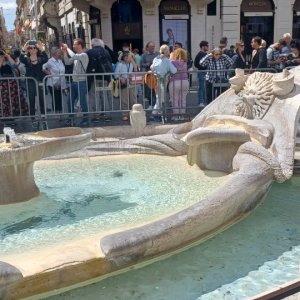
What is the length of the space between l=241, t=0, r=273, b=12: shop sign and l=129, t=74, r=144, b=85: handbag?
14.6 metres

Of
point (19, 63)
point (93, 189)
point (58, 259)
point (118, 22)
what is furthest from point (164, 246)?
point (118, 22)

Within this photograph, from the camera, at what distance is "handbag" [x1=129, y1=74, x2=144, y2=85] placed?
9.66 m

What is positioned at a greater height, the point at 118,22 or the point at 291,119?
the point at 118,22

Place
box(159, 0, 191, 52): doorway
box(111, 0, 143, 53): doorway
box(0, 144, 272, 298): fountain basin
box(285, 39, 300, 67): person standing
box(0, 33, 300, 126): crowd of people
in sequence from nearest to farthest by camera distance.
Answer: box(0, 144, 272, 298): fountain basin < box(0, 33, 300, 126): crowd of people < box(285, 39, 300, 67): person standing < box(159, 0, 191, 52): doorway < box(111, 0, 143, 53): doorway

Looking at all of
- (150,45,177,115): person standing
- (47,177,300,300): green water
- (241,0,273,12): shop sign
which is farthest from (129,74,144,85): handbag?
(241,0,273,12): shop sign

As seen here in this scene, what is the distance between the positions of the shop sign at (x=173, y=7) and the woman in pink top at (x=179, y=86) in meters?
12.5

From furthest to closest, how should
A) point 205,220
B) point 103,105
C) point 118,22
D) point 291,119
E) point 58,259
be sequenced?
point 118,22 < point 103,105 < point 291,119 < point 205,220 < point 58,259

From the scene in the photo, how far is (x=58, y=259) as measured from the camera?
3.64 m

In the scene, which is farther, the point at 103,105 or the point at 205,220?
the point at 103,105

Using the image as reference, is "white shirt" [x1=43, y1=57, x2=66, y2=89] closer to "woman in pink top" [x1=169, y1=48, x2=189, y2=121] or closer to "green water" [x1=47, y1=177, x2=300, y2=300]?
"woman in pink top" [x1=169, y1=48, x2=189, y2=121]

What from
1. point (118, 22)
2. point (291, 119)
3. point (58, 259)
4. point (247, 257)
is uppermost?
point (118, 22)

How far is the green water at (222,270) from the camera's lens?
12.2ft

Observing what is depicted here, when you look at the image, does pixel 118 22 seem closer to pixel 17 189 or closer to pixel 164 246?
pixel 17 189

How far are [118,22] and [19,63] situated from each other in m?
11.9
